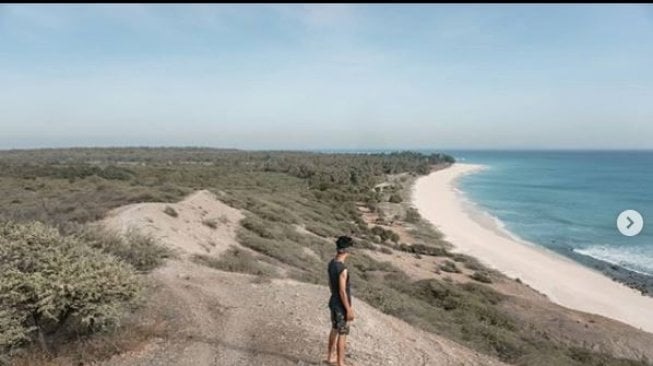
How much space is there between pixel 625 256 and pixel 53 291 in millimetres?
34611

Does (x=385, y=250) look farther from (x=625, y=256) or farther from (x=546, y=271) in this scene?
(x=625, y=256)

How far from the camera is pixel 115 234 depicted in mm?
14406

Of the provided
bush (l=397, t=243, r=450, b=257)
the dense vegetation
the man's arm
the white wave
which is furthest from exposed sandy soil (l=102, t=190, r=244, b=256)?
the white wave

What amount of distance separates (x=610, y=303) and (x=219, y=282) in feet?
60.7

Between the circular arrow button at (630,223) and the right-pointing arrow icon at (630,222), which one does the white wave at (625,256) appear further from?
the right-pointing arrow icon at (630,222)

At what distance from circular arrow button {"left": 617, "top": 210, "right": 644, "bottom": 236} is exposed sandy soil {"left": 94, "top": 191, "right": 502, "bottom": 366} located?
38.3 m

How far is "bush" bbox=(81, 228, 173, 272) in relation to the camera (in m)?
12.9

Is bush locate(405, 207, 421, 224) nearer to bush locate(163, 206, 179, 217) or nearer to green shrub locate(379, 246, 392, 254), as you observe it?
green shrub locate(379, 246, 392, 254)

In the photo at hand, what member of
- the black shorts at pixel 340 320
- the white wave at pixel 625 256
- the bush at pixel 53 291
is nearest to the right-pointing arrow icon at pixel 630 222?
the white wave at pixel 625 256

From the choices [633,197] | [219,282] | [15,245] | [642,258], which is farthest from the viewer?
[633,197]

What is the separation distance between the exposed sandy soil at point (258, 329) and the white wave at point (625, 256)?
2513 centimetres

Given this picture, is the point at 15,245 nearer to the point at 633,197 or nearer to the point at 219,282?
the point at 219,282

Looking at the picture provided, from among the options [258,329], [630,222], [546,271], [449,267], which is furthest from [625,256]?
[258,329]

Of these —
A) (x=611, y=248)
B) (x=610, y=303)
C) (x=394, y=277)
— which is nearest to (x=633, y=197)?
(x=611, y=248)
